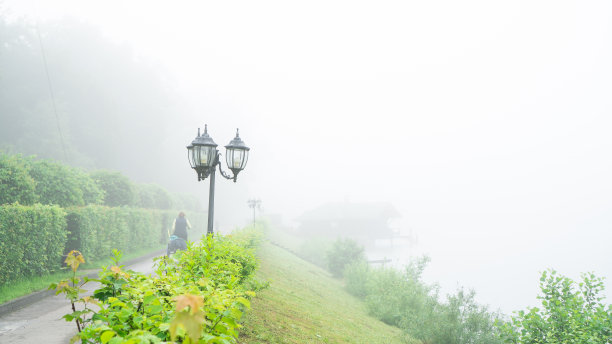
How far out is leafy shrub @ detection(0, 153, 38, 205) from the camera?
42.2 feet

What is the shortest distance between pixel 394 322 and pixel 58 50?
46851mm

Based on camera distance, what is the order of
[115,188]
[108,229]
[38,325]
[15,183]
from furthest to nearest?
[115,188]
[108,229]
[15,183]
[38,325]

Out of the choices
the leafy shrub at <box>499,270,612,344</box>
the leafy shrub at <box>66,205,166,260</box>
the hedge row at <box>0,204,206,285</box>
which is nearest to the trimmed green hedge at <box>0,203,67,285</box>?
the hedge row at <box>0,204,206,285</box>

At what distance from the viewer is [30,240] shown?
1010cm

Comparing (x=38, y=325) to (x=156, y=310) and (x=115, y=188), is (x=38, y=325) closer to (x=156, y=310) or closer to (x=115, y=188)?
(x=156, y=310)

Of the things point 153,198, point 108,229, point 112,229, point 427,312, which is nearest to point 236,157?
point 427,312

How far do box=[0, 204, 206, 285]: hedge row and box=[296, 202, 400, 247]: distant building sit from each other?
4395 cm

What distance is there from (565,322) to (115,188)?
22.2m

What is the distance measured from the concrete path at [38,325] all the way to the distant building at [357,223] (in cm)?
5289

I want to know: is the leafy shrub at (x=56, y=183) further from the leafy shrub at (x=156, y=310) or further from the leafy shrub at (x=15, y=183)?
the leafy shrub at (x=156, y=310)

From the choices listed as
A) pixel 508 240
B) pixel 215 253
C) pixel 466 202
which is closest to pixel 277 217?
pixel 508 240

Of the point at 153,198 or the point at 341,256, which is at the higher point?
the point at 153,198

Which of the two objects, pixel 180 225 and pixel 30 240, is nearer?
pixel 30 240

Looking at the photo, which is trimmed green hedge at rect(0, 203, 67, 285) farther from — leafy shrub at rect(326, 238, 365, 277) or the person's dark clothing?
leafy shrub at rect(326, 238, 365, 277)
